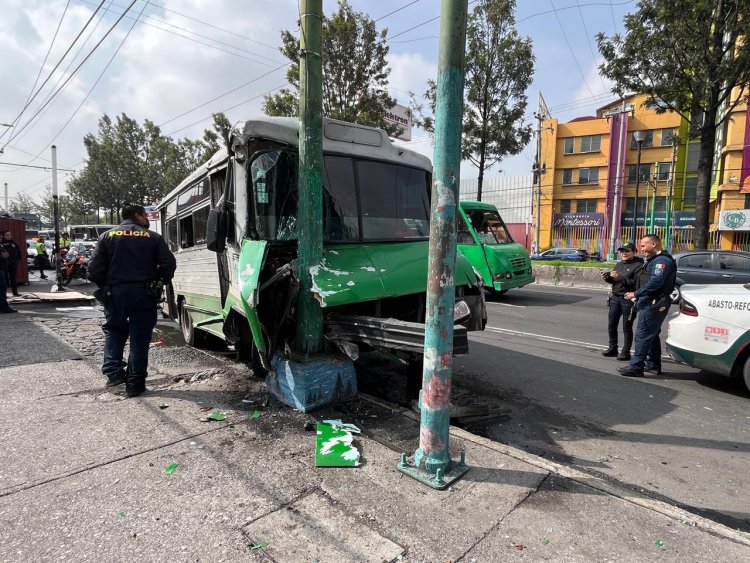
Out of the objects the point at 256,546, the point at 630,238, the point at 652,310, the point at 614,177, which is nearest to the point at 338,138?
the point at 256,546

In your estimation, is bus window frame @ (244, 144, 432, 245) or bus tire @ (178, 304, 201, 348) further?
bus tire @ (178, 304, 201, 348)

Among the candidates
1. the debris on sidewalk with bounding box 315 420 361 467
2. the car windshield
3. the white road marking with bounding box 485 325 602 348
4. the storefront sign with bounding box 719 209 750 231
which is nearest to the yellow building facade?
the storefront sign with bounding box 719 209 750 231

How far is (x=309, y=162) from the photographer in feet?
13.1

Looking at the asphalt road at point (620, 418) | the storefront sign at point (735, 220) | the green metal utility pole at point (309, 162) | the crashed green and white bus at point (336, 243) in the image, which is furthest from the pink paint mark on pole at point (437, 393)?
the storefront sign at point (735, 220)

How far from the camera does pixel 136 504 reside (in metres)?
2.67

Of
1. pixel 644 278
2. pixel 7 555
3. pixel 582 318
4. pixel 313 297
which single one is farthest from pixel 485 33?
pixel 7 555

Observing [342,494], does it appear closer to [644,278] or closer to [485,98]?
[644,278]

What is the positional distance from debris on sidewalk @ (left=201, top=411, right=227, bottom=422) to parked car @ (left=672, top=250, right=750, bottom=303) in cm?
1148

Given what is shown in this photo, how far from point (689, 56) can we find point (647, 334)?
11297mm

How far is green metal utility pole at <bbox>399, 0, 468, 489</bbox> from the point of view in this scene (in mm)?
2619

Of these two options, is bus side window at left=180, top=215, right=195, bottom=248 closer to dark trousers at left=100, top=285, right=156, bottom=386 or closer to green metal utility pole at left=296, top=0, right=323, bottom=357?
dark trousers at left=100, top=285, right=156, bottom=386

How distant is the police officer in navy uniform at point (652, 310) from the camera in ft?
18.6

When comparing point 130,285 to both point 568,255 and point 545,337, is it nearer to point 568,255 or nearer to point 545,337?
point 545,337

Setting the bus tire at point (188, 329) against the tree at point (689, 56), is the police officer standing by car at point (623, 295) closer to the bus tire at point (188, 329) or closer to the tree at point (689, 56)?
the bus tire at point (188, 329)
